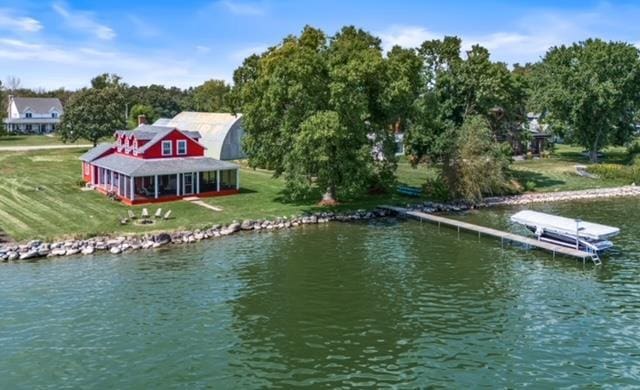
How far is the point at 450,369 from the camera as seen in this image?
2009cm

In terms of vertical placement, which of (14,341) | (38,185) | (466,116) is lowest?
(14,341)

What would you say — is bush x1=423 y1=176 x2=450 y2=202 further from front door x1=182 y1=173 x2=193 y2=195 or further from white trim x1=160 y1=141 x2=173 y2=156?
white trim x1=160 y1=141 x2=173 y2=156

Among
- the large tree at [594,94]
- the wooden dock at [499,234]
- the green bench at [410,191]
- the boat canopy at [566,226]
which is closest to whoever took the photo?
the wooden dock at [499,234]

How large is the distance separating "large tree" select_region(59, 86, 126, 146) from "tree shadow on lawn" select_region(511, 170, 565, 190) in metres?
49.9

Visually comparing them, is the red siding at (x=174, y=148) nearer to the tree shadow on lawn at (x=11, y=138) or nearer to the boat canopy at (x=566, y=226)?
the boat canopy at (x=566, y=226)

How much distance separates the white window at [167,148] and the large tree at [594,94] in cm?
4491

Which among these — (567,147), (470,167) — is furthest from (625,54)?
(470,167)

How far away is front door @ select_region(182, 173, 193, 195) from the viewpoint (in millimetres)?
49344

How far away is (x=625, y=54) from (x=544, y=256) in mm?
46957

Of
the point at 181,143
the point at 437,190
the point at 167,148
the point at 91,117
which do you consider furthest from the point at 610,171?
the point at 91,117

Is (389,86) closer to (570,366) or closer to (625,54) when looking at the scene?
(570,366)

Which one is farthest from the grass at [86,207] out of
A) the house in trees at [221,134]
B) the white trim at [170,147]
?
the house in trees at [221,134]

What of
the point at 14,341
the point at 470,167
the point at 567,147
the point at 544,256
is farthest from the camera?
the point at 567,147

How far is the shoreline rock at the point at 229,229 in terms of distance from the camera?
34.3 m
